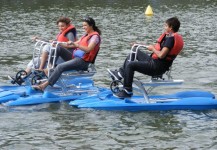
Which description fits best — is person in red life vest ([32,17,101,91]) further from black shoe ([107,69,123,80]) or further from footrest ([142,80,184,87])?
footrest ([142,80,184,87])

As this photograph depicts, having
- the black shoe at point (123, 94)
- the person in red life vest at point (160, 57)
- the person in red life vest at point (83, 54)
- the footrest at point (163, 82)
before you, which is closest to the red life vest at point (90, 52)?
the person in red life vest at point (83, 54)

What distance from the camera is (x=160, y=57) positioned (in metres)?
11.4

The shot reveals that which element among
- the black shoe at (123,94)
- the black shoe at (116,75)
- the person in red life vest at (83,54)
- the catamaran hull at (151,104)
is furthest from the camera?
the person in red life vest at (83,54)

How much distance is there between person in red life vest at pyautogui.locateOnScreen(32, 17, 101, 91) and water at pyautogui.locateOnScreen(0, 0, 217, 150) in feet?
2.05

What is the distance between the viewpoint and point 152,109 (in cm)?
1155

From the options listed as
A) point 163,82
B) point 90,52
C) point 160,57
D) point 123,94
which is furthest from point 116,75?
point 160,57

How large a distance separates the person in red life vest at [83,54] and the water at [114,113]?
625 mm

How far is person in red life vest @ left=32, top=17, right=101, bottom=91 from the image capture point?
12172mm

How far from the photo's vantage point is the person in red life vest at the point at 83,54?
12172 millimetres

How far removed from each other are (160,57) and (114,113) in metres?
1.45

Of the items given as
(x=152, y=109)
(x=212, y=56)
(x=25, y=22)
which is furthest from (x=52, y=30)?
(x=152, y=109)

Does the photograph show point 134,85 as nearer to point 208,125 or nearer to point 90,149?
point 208,125

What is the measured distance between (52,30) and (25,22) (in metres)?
4.14

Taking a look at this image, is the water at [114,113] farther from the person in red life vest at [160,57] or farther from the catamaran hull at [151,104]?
the person in red life vest at [160,57]
